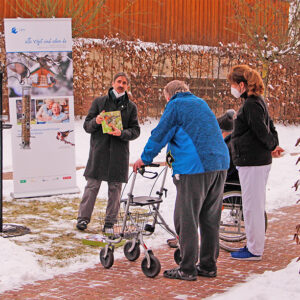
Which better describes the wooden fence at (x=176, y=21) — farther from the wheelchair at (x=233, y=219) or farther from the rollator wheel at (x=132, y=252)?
the rollator wheel at (x=132, y=252)

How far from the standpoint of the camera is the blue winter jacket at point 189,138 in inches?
198

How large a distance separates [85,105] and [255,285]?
45.7ft

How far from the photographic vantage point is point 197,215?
513cm

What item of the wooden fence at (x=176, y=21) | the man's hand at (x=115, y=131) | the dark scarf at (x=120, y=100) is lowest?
the man's hand at (x=115, y=131)

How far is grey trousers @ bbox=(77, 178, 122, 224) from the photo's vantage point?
720 centimetres

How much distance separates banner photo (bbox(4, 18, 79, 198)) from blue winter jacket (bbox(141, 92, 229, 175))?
14.2 feet

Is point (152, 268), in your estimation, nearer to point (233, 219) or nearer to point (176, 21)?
point (233, 219)

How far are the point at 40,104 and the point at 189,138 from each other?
4582 mm

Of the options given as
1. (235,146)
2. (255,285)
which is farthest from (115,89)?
→ (255,285)

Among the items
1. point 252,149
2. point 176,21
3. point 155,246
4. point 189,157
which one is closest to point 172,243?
point 155,246

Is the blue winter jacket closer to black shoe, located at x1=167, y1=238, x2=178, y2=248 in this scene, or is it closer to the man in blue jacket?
the man in blue jacket

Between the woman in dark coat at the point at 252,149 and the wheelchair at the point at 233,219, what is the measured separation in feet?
1.99

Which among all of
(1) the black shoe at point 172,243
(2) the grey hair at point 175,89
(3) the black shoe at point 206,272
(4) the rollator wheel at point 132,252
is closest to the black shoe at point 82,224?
(1) the black shoe at point 172,243

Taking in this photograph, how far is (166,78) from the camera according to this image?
1920 cm
